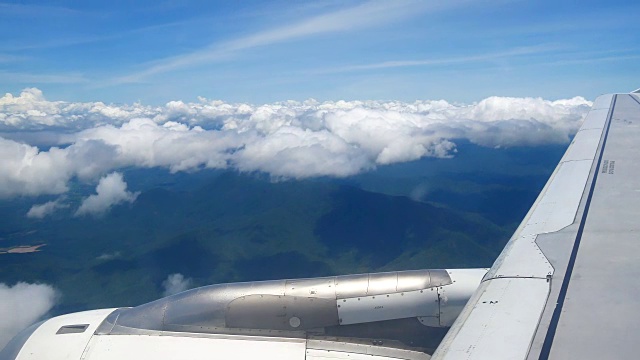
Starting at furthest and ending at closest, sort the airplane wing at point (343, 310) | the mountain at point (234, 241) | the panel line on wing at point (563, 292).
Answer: the mountain at point (234, 241), the airplane wing at point (343, 310), the panel line on wing at point (563, 292)

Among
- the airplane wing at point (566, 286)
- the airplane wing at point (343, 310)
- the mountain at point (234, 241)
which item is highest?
the airplane wing at point (566, 286)

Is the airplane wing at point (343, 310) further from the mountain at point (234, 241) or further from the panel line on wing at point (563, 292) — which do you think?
the mountain at point (234, 241)

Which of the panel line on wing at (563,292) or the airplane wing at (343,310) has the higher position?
the panel line on wing at (563,292)

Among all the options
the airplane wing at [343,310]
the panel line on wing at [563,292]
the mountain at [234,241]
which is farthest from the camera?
the mountain at [234,241]

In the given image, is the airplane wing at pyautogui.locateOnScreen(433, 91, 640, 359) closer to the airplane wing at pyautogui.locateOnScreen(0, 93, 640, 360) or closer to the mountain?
the airplane wing at pyautogui.locateOnScreen(0, 93, 640, 360)

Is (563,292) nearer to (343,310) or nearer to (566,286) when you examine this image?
(566,286)

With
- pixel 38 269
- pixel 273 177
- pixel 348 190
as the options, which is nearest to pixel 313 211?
pixel 348 190

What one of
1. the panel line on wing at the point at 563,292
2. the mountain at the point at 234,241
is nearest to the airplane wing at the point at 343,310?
the panel line on wing at the point at 563,292

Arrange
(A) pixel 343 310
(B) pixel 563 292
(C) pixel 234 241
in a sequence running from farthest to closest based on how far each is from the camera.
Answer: (C) pixel 234 241, (A) pixel 343 310, (B) pixel 563 292

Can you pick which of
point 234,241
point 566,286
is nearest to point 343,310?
point 566,286
